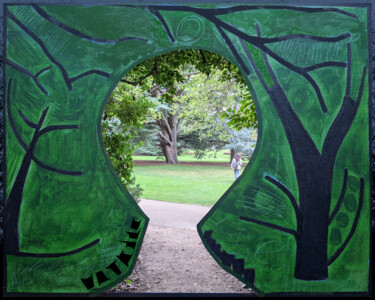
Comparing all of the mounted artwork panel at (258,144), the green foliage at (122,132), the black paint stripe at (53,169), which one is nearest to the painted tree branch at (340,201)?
the mounted artwork panel at (258,144)

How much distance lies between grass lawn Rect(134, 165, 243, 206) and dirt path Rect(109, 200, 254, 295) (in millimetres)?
4035

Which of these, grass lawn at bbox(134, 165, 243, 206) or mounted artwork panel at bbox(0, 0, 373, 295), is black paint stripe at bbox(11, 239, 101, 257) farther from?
grass lawn at bbox(134, 165, 243, 206)

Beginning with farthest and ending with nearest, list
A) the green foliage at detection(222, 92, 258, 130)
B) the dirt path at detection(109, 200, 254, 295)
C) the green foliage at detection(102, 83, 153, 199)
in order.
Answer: the green foliage at detection(102, 83, 153, 199), the green foliage at detection(222, 92, 258, 130), the dirt path at detection(109, 200, 254, 295)

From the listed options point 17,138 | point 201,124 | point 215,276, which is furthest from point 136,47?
point 201,124

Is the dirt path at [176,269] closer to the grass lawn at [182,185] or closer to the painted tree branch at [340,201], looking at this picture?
the painted tree branch at [340,201]

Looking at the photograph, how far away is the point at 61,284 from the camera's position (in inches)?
114

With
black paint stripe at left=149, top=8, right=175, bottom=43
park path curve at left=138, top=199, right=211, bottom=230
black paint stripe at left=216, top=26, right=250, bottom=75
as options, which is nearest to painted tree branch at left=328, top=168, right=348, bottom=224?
black paint stripe at left=216, top=26, right=250, bottom=75

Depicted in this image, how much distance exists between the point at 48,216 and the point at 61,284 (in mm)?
661

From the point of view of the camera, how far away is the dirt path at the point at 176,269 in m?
3.88

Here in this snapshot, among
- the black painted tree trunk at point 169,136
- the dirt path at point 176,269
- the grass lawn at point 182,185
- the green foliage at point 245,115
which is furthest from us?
the black painted tree trunk at point 169,136

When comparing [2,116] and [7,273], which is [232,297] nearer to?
[7,273]

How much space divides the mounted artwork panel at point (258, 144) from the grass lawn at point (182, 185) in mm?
6916

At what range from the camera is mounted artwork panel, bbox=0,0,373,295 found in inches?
113

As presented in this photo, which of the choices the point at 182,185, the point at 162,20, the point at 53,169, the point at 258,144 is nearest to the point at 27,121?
the point at 53,169
